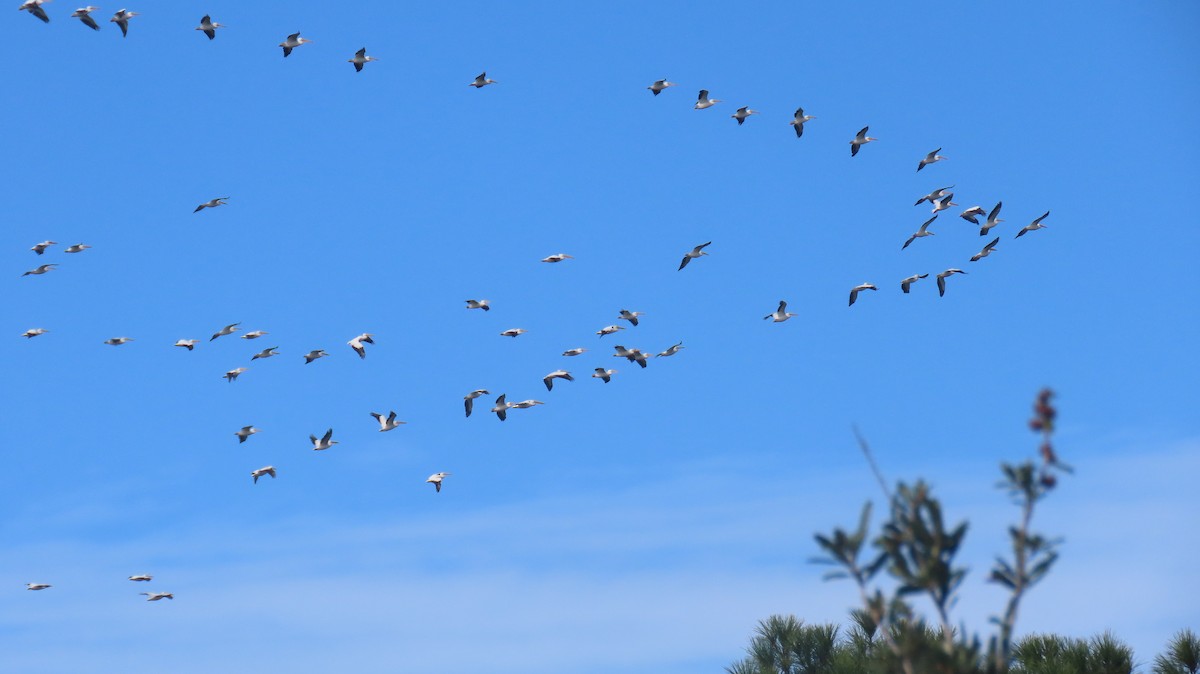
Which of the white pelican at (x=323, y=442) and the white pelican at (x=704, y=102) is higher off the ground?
the white pelican at (x=704, y=102)

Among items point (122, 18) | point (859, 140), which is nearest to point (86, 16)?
point (122, 18)

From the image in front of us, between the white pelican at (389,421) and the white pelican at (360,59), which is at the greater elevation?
the white pelican at (360,59)

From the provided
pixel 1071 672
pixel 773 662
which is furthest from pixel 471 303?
pixel 1071 672

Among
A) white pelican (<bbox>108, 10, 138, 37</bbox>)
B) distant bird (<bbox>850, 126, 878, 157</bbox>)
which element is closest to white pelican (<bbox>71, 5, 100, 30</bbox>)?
white pelican (<bbox>108, 10, 138, 37</bbox>)

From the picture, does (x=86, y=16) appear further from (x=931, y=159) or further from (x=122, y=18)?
(x=931, y=159)

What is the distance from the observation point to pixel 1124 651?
44.8 meters

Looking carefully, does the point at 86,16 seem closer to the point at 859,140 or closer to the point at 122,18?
the point at 122,18

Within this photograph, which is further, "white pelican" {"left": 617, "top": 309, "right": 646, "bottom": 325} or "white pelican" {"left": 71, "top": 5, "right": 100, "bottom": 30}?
"white pelican" {"left": 617, "top": 309, "right": 646, "bottom": 325}

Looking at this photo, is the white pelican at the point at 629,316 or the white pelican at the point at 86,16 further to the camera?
the white pelican at the point at 629,316

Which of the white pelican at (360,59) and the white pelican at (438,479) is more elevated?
the white pelican at (360,59)

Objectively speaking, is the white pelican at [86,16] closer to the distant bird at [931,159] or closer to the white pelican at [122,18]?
the white pelican at [122,18]

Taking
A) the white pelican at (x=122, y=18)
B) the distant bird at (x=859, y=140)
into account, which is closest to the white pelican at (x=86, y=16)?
the white pelican at (x=122, y=18)

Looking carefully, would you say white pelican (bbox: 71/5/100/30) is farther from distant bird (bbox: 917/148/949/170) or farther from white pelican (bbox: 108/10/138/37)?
distant bird (bbox: 917/148/949/170)

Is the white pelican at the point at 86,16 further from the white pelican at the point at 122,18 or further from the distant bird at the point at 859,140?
the distant bird at the point at 859,140
